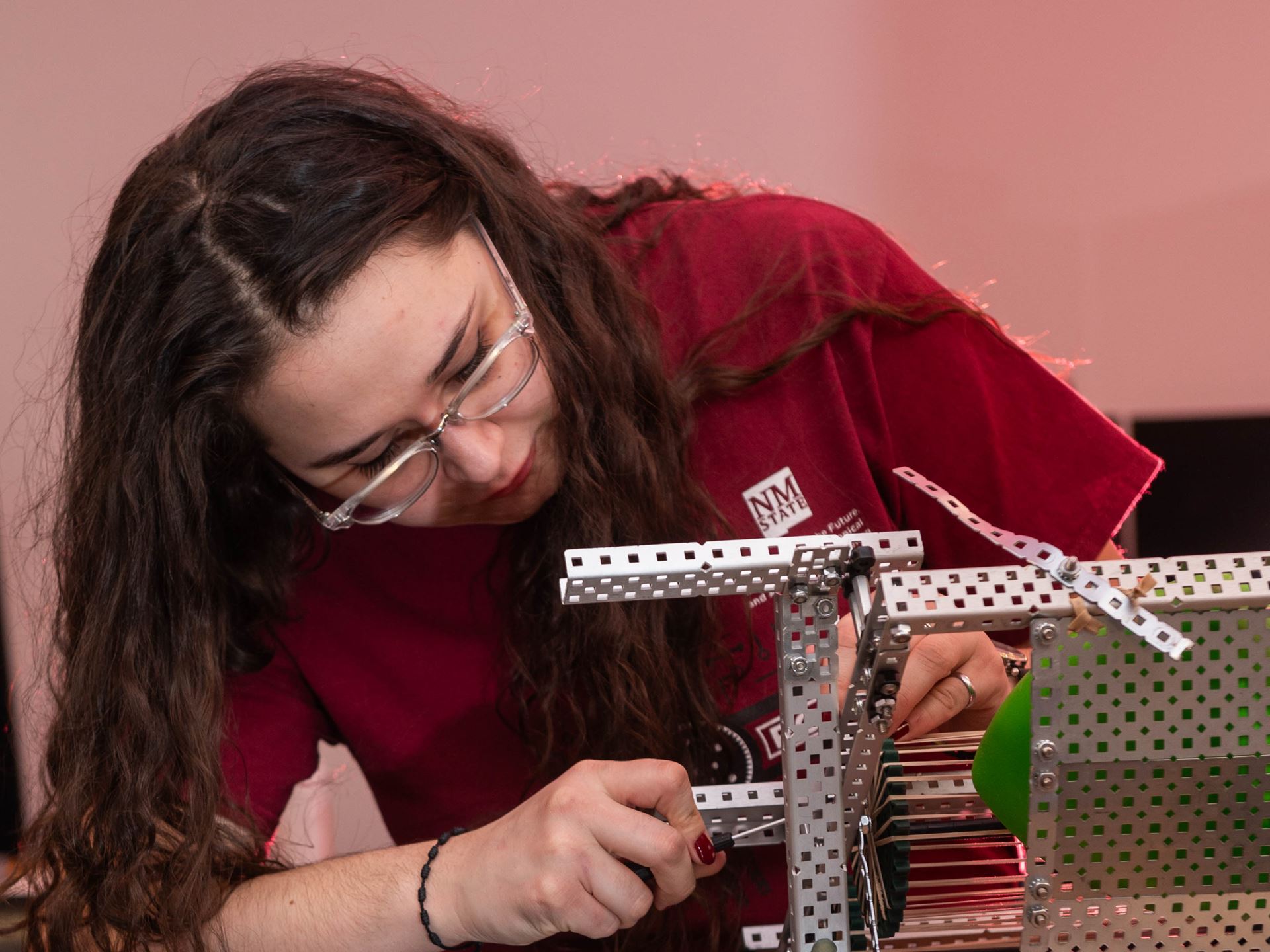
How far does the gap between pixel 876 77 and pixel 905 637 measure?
1.76m

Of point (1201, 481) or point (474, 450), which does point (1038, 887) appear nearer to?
point (474, 450)

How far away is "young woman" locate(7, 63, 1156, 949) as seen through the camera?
94 cm

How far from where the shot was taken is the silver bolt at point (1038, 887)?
0.69 metres

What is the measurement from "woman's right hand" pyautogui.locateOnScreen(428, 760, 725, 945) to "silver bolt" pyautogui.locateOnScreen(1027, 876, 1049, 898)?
222 millimetres

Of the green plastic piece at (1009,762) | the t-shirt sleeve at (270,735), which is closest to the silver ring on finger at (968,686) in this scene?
the green plastic piece at (1009,762)

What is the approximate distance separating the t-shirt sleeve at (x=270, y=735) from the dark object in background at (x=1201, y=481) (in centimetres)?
119

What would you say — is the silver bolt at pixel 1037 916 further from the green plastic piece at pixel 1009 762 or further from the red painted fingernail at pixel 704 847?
the red painted fingernail at pixel 704 847

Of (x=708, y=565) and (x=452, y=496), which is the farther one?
(x=452, y=496)

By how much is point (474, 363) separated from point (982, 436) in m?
0.52

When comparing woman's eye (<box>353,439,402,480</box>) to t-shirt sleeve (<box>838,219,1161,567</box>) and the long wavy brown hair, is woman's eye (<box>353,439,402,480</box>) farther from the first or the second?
t-shirt sleeve (<box>838,219,1161,567</box>)

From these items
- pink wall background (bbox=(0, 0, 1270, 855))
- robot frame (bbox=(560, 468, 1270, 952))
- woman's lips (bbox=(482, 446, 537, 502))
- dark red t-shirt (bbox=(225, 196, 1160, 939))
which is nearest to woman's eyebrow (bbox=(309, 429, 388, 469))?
woman's lips (bbox=(482, 446, 537, 502))

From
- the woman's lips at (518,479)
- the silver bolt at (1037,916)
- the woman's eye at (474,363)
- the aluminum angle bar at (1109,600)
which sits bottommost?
the silver bolt at (1037,916)

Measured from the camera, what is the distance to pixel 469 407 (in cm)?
102

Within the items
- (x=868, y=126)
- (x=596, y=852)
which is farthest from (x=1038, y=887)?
(x=868, y=126)
